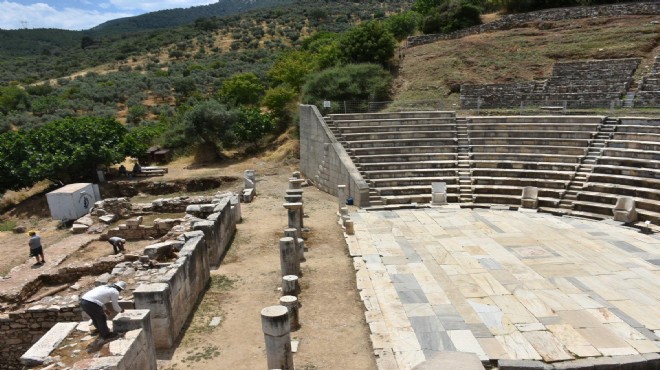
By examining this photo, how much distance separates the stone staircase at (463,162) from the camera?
695 inches

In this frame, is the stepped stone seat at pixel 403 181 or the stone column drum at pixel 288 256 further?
the stepped stone seat at pixel 403 181

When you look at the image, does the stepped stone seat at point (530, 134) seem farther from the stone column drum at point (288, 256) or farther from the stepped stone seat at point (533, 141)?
the stone column drum at point (288, 256)

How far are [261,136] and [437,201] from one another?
54.1 ft

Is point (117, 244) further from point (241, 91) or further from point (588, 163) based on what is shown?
point (241, 91)

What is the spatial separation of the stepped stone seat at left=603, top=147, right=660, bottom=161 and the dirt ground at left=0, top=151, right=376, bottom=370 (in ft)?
34.9

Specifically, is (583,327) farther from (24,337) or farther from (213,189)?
(213,189)

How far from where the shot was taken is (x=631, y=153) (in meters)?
16.2

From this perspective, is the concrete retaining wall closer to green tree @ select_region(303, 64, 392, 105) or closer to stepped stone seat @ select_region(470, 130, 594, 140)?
green tree @ select_region(303, 64, 392, 105)

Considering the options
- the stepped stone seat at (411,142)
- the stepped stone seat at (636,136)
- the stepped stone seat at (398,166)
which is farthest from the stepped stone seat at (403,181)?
the stepped stone seat at (636,136)

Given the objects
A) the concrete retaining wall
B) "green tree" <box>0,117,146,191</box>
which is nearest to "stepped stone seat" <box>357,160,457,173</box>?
the concrete retaining wall

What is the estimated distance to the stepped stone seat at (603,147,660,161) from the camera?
15.5m

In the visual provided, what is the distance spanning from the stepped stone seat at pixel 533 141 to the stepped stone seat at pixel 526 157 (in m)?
0.54

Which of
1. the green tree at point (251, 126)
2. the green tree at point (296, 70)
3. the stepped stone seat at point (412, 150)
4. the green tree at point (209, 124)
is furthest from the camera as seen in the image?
the green tree at point (296, 70)

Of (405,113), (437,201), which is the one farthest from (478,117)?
(437,201)
